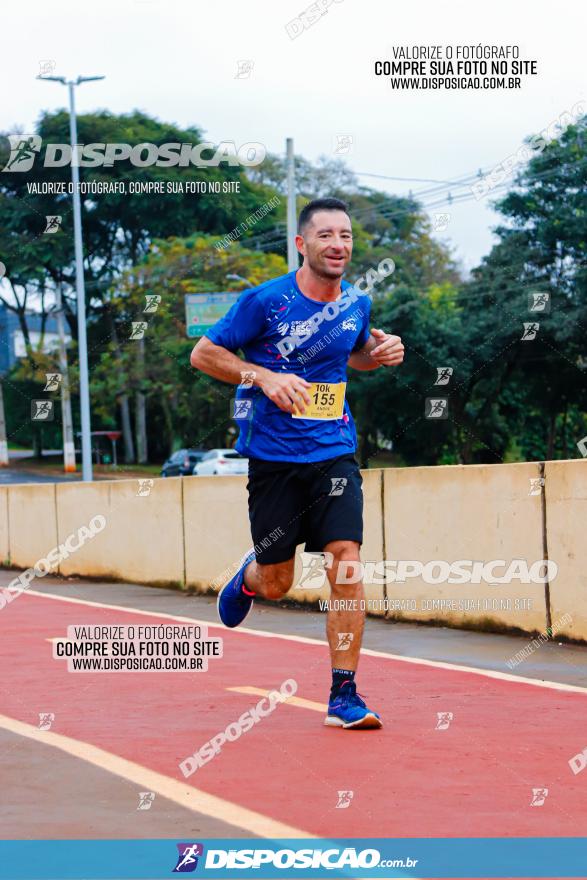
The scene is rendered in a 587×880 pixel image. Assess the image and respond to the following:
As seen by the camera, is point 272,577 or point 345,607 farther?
point 272,577

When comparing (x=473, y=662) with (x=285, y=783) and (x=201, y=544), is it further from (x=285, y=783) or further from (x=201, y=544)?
(x=201, y=544)

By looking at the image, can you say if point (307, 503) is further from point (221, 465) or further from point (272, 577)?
point (221, 465)

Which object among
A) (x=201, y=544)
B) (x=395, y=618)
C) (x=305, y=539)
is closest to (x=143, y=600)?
(x=201, y=544)

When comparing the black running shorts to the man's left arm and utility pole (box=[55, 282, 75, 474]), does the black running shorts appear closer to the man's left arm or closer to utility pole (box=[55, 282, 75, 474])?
the man's left arm

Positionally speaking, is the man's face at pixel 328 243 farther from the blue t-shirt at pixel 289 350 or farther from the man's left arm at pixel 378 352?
the man's left arm at pixel 378 352

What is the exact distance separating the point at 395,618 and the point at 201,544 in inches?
128

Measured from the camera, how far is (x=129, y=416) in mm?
66375

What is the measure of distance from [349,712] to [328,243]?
1.94m

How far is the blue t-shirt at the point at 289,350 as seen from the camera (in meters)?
6.41

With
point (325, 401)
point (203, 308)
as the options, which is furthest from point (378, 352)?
point (203, 308)

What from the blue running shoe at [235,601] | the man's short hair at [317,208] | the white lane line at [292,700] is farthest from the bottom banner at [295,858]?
the man's short hair at [317,208]

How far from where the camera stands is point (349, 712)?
6.08m

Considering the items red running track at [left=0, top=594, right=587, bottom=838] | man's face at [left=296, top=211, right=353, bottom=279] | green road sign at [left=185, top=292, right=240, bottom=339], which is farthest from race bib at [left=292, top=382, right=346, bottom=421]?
green road sign at [left=185, top=292, right=240, bottom=339]

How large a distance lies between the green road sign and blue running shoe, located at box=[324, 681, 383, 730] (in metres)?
39.6
